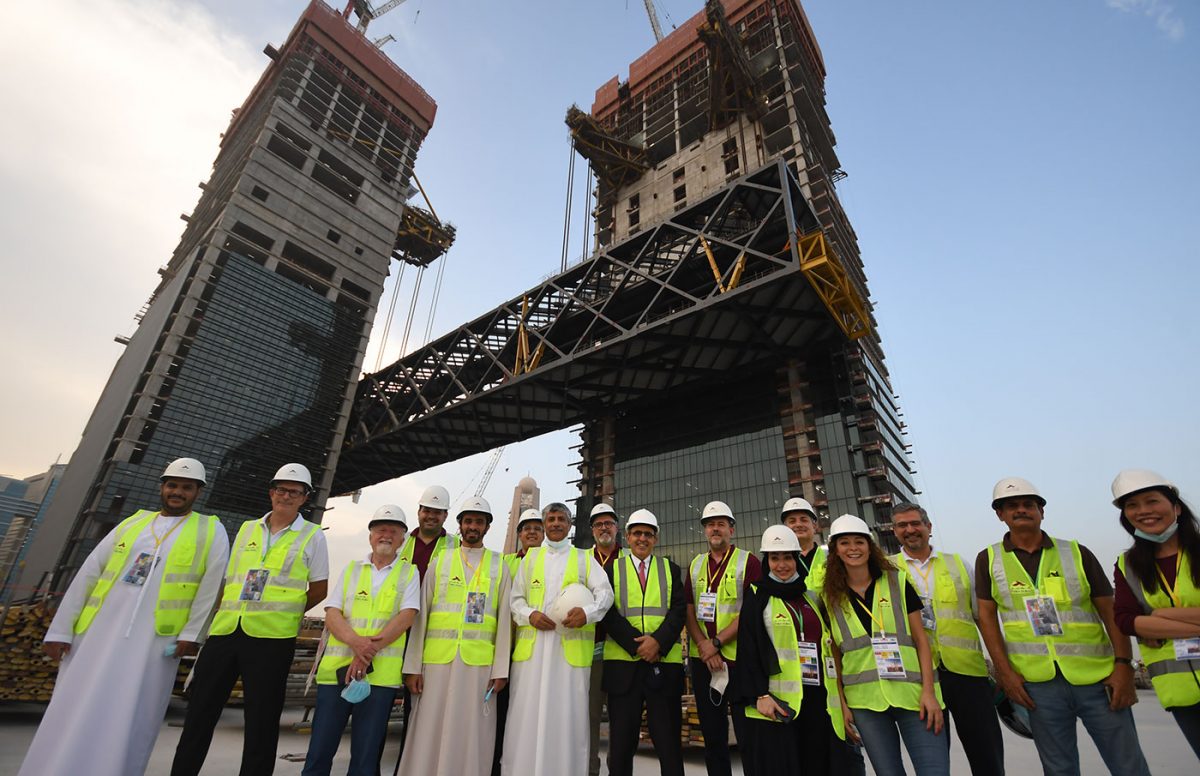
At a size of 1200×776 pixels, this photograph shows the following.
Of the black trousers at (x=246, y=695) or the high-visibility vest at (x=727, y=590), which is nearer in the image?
the black trousers at (x=246, y=695)

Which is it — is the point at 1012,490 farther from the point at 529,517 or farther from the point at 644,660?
the point at 529,517

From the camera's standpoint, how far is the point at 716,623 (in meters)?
4.73

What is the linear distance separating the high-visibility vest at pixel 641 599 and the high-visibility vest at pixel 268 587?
2.49 metres

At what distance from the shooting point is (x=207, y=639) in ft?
13.4

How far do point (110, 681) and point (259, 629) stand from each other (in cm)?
102

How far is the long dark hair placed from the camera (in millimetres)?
3052

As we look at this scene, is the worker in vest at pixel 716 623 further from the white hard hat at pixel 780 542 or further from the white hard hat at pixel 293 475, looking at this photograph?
the white hard hat at pixel 293 475

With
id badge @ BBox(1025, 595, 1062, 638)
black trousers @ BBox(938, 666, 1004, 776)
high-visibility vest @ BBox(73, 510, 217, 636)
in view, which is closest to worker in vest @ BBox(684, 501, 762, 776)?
black trousers @ BBox(938, 666, 1004, 776)

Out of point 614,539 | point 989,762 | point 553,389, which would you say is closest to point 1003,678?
point 989,762

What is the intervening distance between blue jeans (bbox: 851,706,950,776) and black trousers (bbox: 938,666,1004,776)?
76 cm

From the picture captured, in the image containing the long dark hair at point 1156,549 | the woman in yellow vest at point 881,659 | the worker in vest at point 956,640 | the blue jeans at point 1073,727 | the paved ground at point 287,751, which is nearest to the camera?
the long dark hair at point 1156,549

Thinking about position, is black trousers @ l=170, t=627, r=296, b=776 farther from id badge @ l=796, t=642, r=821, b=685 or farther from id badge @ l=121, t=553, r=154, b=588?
id badge @ l=796, t=642, r=821, b=685

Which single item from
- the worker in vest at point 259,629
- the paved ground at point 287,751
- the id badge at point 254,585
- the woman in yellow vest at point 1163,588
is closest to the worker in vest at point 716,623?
the woman in yellow vest at point 1163,588

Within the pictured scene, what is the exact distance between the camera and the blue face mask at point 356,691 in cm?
381
